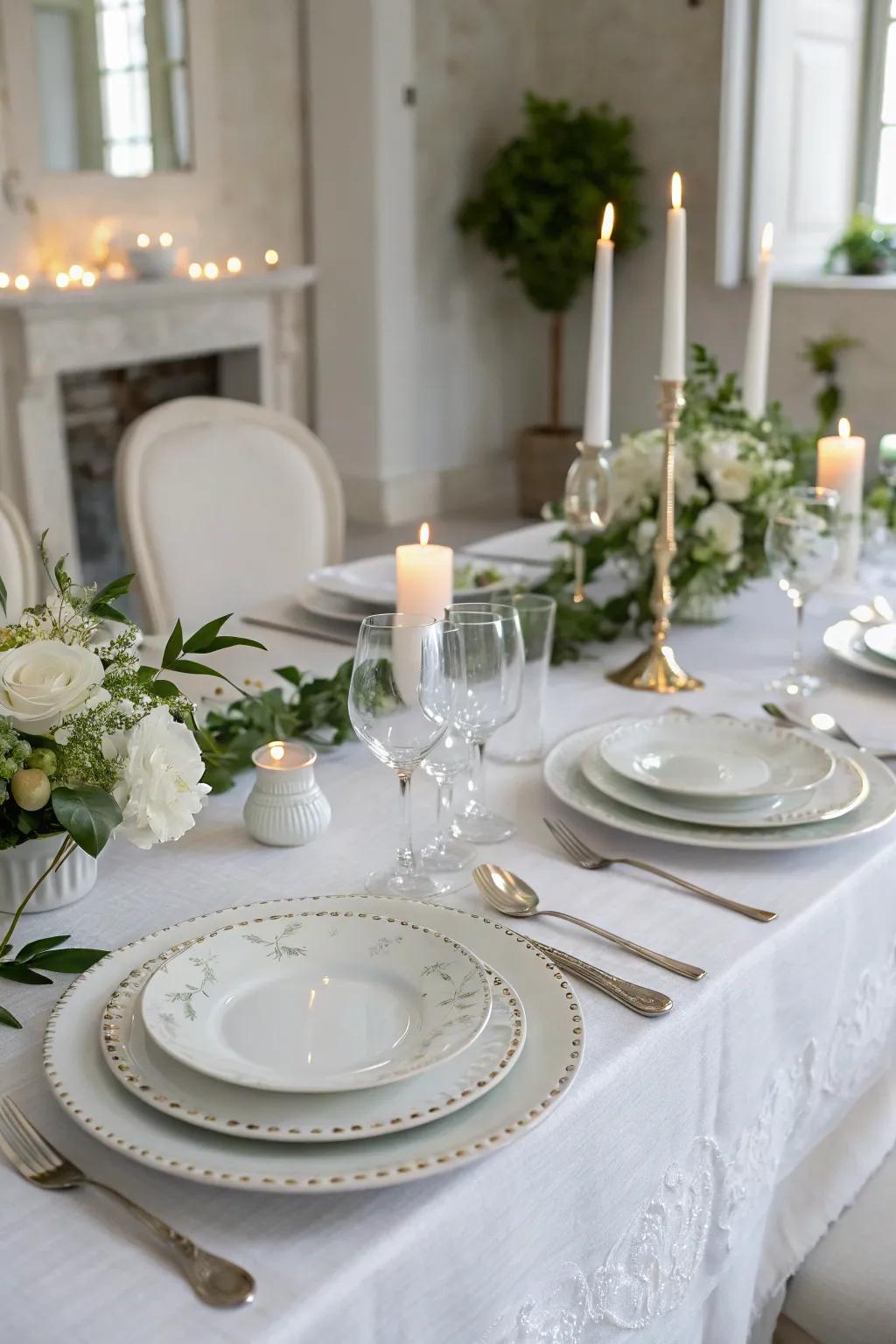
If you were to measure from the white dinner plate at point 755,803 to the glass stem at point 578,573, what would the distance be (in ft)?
1.72

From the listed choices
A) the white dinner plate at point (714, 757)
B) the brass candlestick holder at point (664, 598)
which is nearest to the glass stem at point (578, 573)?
the brass candlestick holder at point (664, 598)

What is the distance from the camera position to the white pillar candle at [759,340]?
5.87ft

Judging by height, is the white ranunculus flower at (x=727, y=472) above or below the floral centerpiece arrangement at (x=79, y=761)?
above

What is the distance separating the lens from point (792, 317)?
5.04 metres

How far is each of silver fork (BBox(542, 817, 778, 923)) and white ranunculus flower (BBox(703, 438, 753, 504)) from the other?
0.63 meters

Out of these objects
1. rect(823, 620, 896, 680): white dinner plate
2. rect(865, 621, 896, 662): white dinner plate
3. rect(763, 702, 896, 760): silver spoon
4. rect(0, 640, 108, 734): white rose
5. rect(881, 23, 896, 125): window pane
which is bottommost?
rect(763, 702, 896, 760): silver spoon

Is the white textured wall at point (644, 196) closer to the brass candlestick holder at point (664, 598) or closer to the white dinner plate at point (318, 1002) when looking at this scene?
the brass candlestick holder at point (664, 598)

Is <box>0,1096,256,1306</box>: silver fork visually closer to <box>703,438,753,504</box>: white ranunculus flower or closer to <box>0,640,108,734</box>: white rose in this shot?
<box>0,640,108,734</box>: white rose

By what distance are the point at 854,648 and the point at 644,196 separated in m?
4.21

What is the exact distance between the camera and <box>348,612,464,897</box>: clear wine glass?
0.93 metres

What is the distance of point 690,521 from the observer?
163 cm

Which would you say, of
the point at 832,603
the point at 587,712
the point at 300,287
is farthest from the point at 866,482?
the point at 587,712

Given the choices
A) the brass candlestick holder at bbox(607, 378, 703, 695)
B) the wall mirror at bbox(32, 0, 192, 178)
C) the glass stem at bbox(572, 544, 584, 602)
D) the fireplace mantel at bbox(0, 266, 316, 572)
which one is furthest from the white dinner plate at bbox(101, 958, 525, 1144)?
the wall mirror at bbox(32, 0, 192, 178)

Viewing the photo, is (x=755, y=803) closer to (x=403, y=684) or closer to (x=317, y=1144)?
(x=403, y=684)
